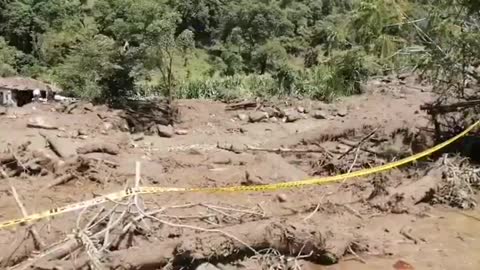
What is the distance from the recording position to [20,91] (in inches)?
720

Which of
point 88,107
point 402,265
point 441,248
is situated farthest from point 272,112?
point 402,265

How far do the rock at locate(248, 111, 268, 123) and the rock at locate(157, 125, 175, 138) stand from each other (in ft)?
6.82

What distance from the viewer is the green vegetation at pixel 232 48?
902 centimetres

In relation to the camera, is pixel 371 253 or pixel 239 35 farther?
pixel 239 35

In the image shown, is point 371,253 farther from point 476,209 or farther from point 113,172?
point 113,172

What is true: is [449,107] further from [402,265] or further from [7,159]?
[7,159]

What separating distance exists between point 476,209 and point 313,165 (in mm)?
2290

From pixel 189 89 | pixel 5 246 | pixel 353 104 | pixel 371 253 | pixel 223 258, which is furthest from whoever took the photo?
pixel 189 89

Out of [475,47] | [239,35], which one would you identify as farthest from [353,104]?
[239,35]

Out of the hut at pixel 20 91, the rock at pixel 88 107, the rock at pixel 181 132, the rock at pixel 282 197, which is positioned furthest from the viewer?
the hut at pixel 20 91

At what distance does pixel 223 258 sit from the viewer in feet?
17.1

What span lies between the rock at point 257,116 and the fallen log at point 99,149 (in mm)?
5231

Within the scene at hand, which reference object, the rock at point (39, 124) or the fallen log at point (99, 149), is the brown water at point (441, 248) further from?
the rock at point (39, 124)

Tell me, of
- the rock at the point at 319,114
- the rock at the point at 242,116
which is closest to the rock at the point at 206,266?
the rock at the point at 242,116
